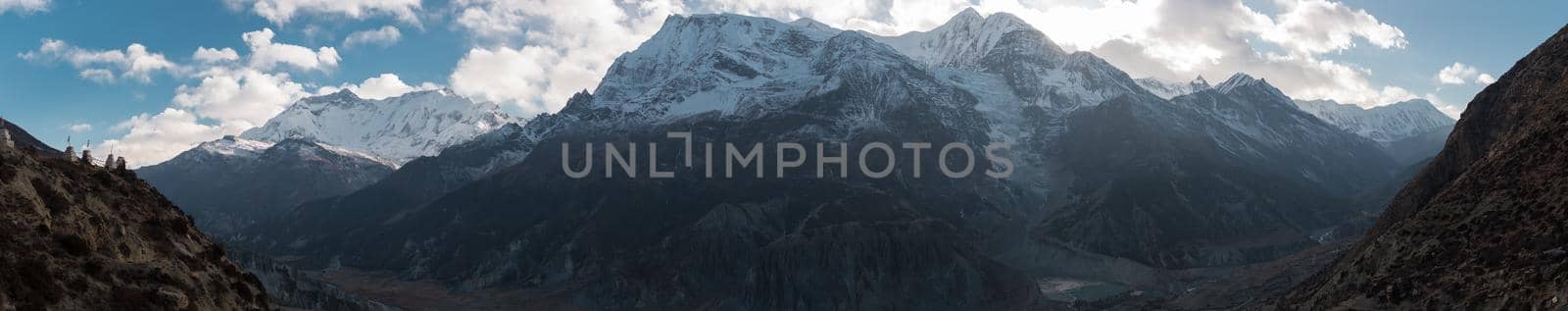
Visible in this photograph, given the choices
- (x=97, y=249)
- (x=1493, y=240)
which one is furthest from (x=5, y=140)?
(x=1493, y=240)

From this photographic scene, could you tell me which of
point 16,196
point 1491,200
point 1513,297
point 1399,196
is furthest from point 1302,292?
point 16,196

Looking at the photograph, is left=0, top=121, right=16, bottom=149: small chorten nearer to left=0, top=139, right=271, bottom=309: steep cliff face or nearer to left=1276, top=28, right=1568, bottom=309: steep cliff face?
left=0, top=139, right=271, bottom=309: steep cliff face

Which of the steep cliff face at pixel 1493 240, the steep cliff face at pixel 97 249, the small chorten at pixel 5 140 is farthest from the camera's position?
the steep cliff face at pixel 1493 240

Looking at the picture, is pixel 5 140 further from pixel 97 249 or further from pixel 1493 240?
pixel 1493 240

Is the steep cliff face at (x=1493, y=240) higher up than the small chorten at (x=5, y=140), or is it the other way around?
the small chorten at (x=5, y=140)

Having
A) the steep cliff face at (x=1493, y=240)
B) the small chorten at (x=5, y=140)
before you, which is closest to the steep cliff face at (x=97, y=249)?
the small chorten at (x=5, y=140)

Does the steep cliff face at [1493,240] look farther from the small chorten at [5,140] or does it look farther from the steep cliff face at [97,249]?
the small chorten at [5,140]
